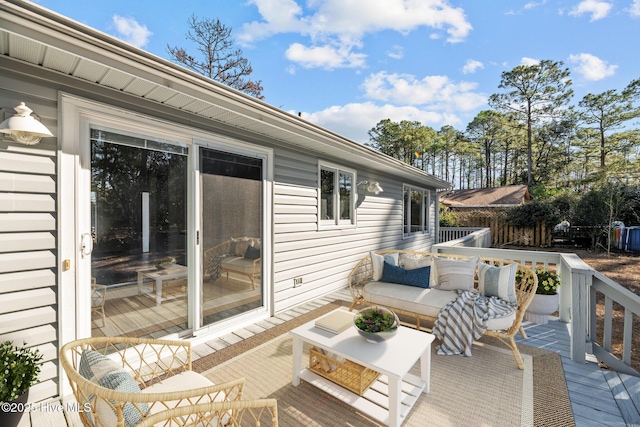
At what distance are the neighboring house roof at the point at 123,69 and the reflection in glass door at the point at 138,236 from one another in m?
0.49

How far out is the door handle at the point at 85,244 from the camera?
7.61ft

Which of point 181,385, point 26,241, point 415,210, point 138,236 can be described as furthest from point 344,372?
point 415,210

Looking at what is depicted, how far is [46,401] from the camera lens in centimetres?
211

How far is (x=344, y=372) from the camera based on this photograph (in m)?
2.30

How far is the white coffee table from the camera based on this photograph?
1.86 metres

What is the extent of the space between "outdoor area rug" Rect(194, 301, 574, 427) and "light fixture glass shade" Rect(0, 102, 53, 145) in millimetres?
2265

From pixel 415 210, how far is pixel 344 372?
7.02m

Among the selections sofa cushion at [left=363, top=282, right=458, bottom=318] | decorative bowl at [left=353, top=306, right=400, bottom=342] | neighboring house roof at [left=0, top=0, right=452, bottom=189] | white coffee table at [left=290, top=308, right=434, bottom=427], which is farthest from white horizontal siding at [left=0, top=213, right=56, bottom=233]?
sofa cushion at [left=363, top=282, right=458, bottom=318]

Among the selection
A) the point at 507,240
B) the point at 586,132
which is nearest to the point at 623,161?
the point at 586,132

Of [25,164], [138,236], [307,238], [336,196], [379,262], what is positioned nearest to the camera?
[25,164]

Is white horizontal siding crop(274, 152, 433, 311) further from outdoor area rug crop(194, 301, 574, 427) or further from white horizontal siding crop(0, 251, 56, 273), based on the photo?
white horizontal siding crop(0, 251, 56, 273)

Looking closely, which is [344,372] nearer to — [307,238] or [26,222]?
[307,238]

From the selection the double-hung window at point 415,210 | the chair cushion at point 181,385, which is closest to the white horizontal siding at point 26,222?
the chair cushion at point 181,385

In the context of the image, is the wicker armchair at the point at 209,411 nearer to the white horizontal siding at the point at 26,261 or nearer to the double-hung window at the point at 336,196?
the white horizontal siding at the point at 26,261
